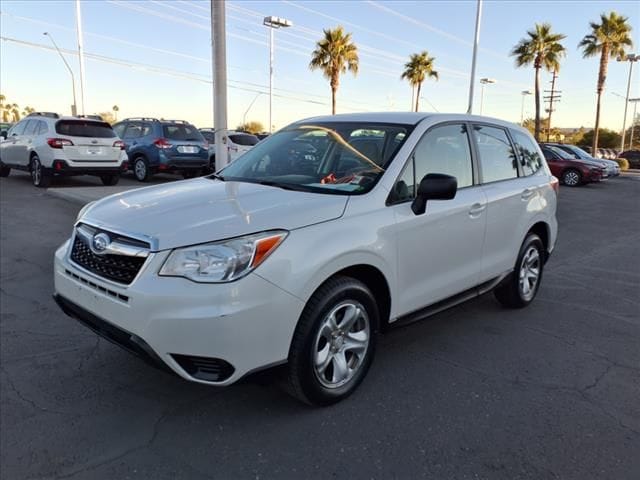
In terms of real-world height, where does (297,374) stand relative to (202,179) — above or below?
below

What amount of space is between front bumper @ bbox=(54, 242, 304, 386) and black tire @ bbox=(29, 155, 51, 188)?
11080mm

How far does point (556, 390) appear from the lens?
3410 mm

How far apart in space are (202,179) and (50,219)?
18.7ft

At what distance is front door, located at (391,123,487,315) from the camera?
3393 mm

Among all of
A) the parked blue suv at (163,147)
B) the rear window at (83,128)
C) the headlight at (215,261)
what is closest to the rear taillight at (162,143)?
the parked blue suv at (163,147)

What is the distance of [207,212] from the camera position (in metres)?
2.88

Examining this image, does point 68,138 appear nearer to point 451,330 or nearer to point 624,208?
point 451,330

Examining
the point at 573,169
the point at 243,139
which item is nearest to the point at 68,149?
the point at 243,139

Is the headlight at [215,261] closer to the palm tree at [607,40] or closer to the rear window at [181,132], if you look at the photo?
the rear window at [181,132]

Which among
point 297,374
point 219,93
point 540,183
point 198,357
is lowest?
point 297,374

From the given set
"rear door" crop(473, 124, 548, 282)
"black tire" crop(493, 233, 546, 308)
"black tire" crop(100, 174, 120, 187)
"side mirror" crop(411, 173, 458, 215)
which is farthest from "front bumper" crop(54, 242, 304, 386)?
"black tire" crop(100, 174, 120, 187)

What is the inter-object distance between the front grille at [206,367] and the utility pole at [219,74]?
6.73 metres

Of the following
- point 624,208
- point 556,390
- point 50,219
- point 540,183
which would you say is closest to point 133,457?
point 556,390

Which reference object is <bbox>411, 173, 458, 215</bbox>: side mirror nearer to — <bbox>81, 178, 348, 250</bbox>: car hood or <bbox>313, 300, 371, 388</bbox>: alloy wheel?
<bbox>81, 178, 348, 250</bbox>: car hood
